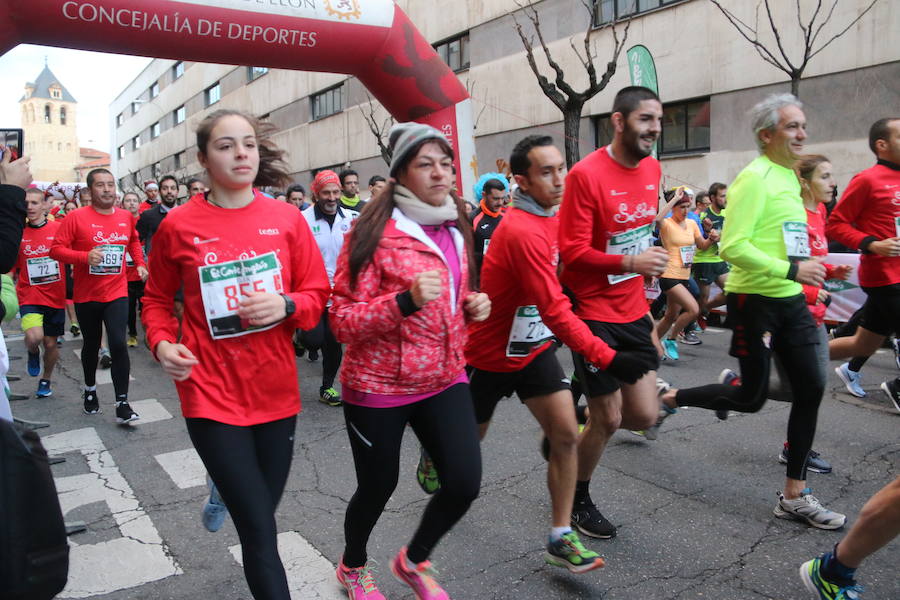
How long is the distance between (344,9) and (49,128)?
427 ft

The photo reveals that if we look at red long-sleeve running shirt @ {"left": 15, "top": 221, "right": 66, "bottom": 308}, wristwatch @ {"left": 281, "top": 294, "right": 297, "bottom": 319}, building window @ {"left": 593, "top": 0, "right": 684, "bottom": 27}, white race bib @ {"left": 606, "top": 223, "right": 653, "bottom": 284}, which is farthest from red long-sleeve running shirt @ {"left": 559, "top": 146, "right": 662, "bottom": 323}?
building window @ {"left": 593, "top": 0, "right": 684, "bottom": 27}

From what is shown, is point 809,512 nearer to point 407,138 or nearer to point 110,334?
point 407,138

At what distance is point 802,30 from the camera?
13.3m

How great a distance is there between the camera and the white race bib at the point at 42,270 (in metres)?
7.50

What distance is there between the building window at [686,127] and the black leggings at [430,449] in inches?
567

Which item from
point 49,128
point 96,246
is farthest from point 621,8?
point 49,128

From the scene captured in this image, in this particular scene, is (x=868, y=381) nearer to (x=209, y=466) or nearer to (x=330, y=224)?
(x=330, y=224)

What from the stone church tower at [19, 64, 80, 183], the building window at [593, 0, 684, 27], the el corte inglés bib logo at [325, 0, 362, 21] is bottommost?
the el corte inglés bib logo at [325, 0, 362, 21]

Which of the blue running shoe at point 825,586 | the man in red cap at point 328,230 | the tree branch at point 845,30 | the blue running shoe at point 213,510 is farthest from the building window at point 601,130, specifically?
the blue running shoe at point 213,510

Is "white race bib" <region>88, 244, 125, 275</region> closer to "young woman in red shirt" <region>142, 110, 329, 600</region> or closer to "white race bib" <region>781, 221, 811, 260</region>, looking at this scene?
"young woman in red shirt" <region>142, 110, 329, 600</region>

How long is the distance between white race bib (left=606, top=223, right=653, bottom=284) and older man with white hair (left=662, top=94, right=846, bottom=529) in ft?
1.73

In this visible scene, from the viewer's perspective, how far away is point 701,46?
50.6ft

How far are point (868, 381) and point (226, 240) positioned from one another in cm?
619

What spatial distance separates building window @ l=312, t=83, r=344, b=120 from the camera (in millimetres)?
28875
